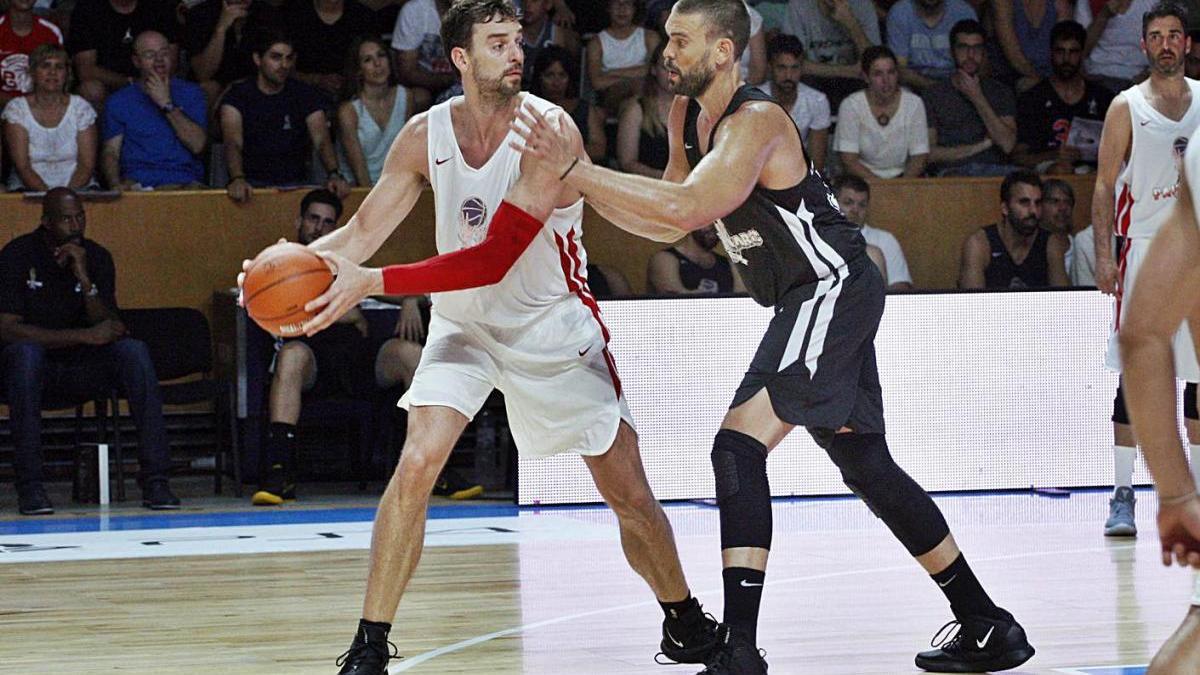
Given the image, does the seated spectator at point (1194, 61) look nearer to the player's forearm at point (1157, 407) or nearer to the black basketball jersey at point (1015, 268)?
the black basketball jersey at point (1015, 268)

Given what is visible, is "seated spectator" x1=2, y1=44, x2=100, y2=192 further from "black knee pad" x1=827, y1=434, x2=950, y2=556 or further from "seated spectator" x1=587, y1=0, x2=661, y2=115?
"black knee pad" x1=827, y1=434, x2=950, y2=556

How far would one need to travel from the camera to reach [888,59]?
423 inches

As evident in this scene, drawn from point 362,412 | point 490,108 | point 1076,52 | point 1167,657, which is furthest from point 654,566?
point 1076,52

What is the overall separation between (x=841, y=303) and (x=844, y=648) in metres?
1.11

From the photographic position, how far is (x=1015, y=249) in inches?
392

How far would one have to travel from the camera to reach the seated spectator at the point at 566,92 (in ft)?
33.9

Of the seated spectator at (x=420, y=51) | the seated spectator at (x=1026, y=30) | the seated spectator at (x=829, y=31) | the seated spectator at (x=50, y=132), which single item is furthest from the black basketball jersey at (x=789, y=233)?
the seated spectator at (x=1026, y=30)

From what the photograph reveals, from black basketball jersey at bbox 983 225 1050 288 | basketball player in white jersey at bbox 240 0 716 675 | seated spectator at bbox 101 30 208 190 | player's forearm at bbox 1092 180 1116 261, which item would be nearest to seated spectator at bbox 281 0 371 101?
seated spectator at bbox 101 30 208 190

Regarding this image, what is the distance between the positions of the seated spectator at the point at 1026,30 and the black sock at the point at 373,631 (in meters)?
8.28

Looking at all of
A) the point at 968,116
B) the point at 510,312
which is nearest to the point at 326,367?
the point at 968,116

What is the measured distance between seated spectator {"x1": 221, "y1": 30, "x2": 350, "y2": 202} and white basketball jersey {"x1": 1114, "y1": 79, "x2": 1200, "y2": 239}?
4304 mm

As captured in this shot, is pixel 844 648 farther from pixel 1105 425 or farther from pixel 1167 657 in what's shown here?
pixel 1105 425

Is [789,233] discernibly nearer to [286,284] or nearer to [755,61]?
[286,284]

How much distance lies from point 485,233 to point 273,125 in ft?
18.0
